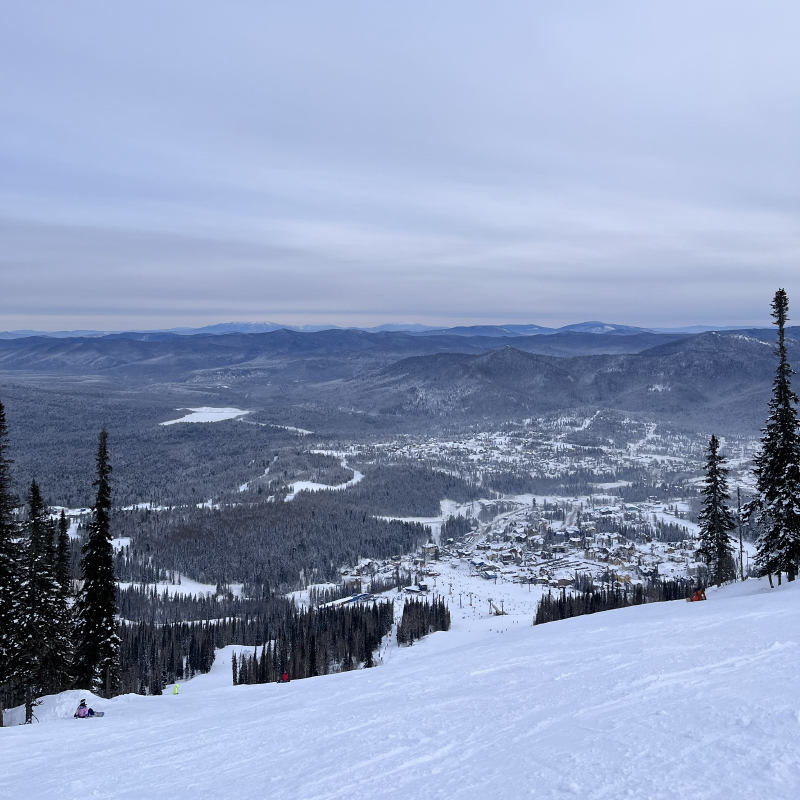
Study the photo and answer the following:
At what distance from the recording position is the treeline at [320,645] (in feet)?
192

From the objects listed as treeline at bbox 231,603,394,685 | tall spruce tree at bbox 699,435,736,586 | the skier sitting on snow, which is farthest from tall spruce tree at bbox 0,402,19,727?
tall spruce tree at bbox 699,435,736,586

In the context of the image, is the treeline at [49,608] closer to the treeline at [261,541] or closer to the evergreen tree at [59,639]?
the evergreen tree at [59,639]

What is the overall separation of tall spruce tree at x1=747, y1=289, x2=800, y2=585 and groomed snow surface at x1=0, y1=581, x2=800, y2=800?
12278mm

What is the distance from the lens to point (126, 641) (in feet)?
226

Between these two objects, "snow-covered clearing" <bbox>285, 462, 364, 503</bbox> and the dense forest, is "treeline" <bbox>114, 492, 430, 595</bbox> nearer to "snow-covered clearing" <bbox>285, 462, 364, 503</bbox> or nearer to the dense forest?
"snow-covered clearing" <bbox>285, 462, 364, 503</bbox>

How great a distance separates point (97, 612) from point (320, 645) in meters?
39.2

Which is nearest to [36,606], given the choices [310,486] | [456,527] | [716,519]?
[716,519]

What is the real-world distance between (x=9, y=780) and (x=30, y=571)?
1829 centimetres

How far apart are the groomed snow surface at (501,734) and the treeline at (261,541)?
9425cm

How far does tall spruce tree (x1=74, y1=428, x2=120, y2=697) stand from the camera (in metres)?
29.6

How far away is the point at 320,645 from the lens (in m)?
64.7

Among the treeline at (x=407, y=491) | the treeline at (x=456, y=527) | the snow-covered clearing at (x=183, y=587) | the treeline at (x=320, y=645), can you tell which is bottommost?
the snow-covered clearing at (x=183, y=587)

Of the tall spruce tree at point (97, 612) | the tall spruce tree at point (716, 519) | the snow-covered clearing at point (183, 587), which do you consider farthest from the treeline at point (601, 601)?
the snow-covered clearing at point (183, 587)

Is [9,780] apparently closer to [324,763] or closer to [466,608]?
[324,763]
